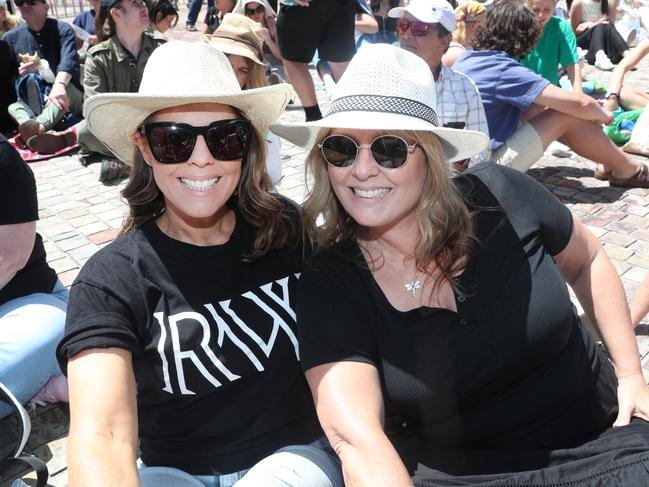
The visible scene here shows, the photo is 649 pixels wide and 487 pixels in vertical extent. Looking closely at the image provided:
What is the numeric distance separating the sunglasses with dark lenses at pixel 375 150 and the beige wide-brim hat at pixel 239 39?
2.24 metres

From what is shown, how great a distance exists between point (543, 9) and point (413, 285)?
4.70m

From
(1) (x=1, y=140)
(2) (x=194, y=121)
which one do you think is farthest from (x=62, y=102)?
(2) (x=194, y=121)

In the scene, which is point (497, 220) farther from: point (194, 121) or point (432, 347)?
point (194, 121)

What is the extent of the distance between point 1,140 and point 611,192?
4.58m

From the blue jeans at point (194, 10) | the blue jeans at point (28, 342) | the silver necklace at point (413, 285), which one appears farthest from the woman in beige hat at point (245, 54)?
the blue jeans at point (194, 10)

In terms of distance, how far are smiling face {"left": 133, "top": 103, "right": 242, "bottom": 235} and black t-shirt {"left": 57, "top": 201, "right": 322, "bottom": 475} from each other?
0.37 ft

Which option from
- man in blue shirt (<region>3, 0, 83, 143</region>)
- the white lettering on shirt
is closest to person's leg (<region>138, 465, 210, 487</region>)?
the white lettering on shirt

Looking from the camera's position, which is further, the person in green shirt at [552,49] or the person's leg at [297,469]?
the person in green shirt at [552,49]

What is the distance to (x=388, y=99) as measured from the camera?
6.29 feet

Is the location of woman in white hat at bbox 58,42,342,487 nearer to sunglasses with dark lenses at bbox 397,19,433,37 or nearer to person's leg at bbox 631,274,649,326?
person's leg at bbox 631,274,649,326

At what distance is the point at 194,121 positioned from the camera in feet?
6.48

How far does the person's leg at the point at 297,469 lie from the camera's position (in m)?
1.83

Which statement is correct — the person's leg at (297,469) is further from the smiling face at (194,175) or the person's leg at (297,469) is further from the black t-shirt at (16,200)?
the black t-shirt at (16,200)

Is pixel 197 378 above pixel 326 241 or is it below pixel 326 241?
below
